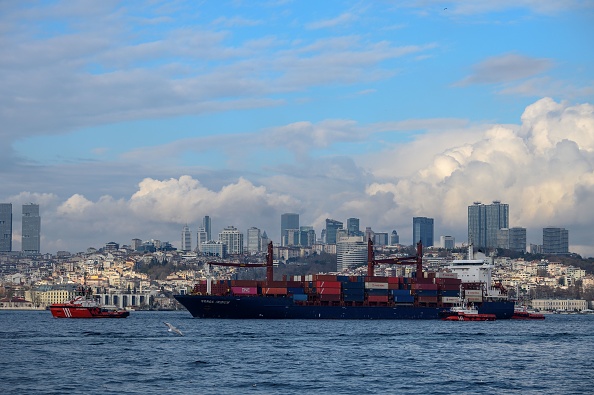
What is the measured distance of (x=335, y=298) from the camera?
412 feet

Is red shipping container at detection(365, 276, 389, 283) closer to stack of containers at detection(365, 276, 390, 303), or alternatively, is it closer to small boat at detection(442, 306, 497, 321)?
stack of containers at detection(365, 276, 390, 303)

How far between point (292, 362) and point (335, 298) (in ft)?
204

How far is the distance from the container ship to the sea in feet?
85.5

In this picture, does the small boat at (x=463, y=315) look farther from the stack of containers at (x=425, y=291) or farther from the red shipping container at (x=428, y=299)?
the stack of containers at (x=425, y=291)

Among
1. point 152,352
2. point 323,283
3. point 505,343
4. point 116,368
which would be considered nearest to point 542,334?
point 505,343

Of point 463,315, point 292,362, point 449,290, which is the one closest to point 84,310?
point 449,290

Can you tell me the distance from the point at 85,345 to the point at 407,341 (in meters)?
27.6

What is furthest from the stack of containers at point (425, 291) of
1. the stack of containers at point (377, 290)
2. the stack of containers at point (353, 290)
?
the stack of containers at point (353, 290)

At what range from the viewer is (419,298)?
13012 centimetres

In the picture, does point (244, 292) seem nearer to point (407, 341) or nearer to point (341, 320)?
point (341, 320)

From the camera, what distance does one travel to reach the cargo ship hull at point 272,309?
120688 mm

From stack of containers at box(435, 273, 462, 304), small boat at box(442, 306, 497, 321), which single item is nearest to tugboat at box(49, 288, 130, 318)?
stack of containers at box(435, 273, 462, 304)

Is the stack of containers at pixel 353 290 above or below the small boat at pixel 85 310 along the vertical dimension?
above

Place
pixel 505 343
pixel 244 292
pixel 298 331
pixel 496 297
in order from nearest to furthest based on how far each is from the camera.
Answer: pixel 505 343
pixel 298 331
pixel 244 292
pixel 496 297
